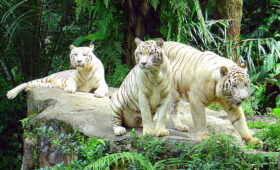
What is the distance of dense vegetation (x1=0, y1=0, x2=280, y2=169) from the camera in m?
8.38

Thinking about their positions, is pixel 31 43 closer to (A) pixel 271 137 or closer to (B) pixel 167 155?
(B) pixel 167 155

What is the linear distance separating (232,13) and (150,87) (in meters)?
5.03

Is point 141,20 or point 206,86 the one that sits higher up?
point 141,20

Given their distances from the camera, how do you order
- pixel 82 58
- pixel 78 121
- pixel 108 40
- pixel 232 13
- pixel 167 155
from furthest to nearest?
pixel 232 13 < pixel 108 40 < pixel 82 58 < pixel 78 121 < pixel 167 155

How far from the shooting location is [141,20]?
8312 millimetres

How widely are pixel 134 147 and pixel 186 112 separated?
2120 millimetres

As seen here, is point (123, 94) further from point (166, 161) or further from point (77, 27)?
point (77, 27)

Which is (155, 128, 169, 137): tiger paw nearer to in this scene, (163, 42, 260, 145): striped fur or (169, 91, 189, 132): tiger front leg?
(163, 42, 260, 145): striped fur

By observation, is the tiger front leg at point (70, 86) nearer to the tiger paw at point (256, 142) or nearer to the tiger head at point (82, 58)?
the tiger head at point (82, 58)

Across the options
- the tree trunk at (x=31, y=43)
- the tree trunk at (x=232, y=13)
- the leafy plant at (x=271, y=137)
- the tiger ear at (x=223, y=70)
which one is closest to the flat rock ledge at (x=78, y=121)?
the leafy plant at (x=271, y=137)

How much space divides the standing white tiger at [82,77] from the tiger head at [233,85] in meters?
2.97

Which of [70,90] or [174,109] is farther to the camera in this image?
[70,90]

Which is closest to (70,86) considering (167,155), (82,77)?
(82,77)

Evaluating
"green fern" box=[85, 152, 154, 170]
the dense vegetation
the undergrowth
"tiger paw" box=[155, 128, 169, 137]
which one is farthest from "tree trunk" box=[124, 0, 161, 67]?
"green fern" box=[85, 152, 154, 170]
